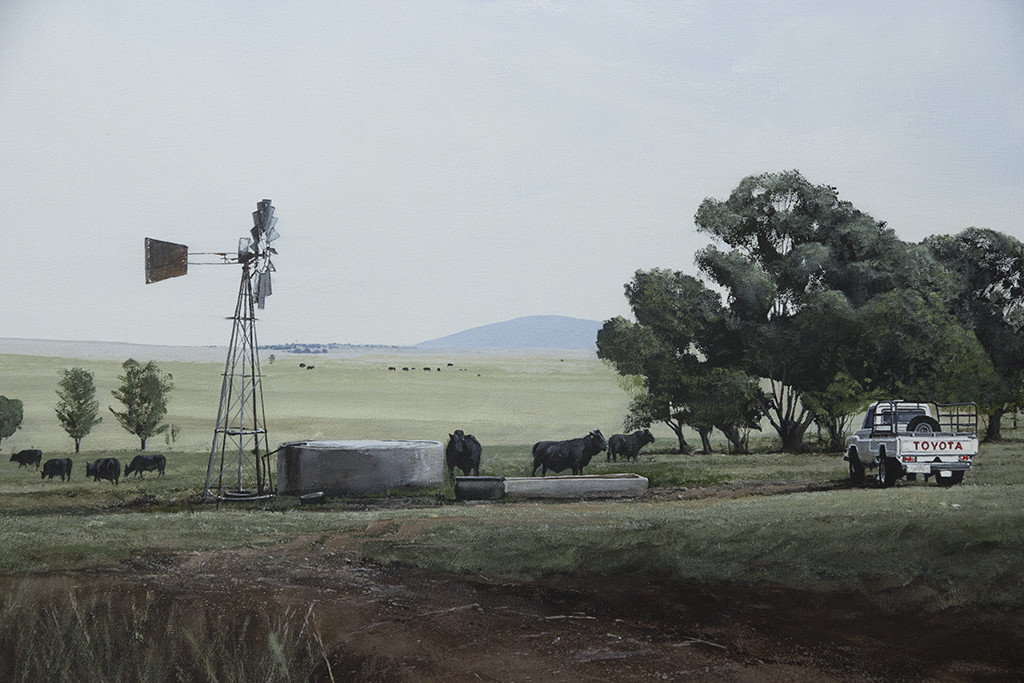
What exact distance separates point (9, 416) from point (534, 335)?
38.3 meters

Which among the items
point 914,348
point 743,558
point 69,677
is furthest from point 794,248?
point 69,677

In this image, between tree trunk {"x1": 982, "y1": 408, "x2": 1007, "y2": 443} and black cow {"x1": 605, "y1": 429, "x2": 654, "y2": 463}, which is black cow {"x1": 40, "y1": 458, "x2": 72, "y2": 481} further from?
tree trunk {"x1": 982, "y1": 408, "x2": 1007, "y2": 443}

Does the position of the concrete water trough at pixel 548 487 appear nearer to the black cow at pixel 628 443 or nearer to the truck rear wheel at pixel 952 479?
the truck rear wheel at pixel 952 479

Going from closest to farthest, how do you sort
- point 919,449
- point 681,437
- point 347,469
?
point 919,449 → point 347,469 → point 681,437

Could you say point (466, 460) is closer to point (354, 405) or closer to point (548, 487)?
point (548, 487)

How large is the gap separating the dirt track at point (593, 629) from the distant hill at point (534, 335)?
1902 inches

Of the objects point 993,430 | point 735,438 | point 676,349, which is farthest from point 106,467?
point 993,430

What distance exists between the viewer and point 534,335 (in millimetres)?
65688

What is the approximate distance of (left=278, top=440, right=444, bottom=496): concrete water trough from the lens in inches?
789

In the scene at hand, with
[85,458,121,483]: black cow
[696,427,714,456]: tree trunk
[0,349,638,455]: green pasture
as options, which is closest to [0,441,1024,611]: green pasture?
[85,458,121,483]: black cow

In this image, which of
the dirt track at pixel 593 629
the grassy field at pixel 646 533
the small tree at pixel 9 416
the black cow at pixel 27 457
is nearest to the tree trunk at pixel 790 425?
the grassy field at pixel 646 533

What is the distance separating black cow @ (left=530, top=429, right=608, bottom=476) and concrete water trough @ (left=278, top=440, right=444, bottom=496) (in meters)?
4.66

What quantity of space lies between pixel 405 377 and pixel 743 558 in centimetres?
5127

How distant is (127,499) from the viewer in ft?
69.9
